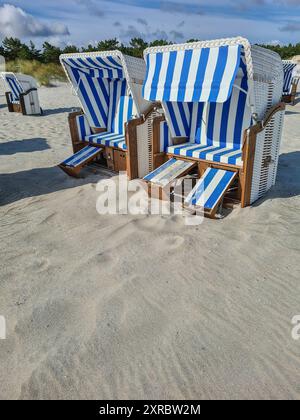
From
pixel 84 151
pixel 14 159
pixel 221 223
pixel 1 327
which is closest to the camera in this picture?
pixel 1 327

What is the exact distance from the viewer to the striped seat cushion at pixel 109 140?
5.80 m

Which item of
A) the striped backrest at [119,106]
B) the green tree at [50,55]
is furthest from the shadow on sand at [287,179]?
the green tree at [50,55]

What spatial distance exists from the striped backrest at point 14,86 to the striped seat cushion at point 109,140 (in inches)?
301

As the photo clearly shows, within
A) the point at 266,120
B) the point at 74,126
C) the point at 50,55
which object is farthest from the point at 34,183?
the point at 50,55

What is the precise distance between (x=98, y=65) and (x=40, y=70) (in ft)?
59.5

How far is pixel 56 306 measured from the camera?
8.84 feet

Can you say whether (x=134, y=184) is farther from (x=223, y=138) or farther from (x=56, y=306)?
(x=56, y=306)

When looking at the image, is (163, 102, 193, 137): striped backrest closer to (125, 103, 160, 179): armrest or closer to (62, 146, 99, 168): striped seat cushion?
(125, 103, 160, 179): armrest

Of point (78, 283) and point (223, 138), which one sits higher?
point (223, 138)

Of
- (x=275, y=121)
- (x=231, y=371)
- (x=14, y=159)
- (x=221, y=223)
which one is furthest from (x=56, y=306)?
(x=14, y=159)

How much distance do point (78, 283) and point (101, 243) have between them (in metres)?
0.72

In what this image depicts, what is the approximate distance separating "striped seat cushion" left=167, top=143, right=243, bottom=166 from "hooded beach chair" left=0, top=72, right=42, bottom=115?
8.72m

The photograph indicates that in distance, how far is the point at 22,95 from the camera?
11.8 meters
